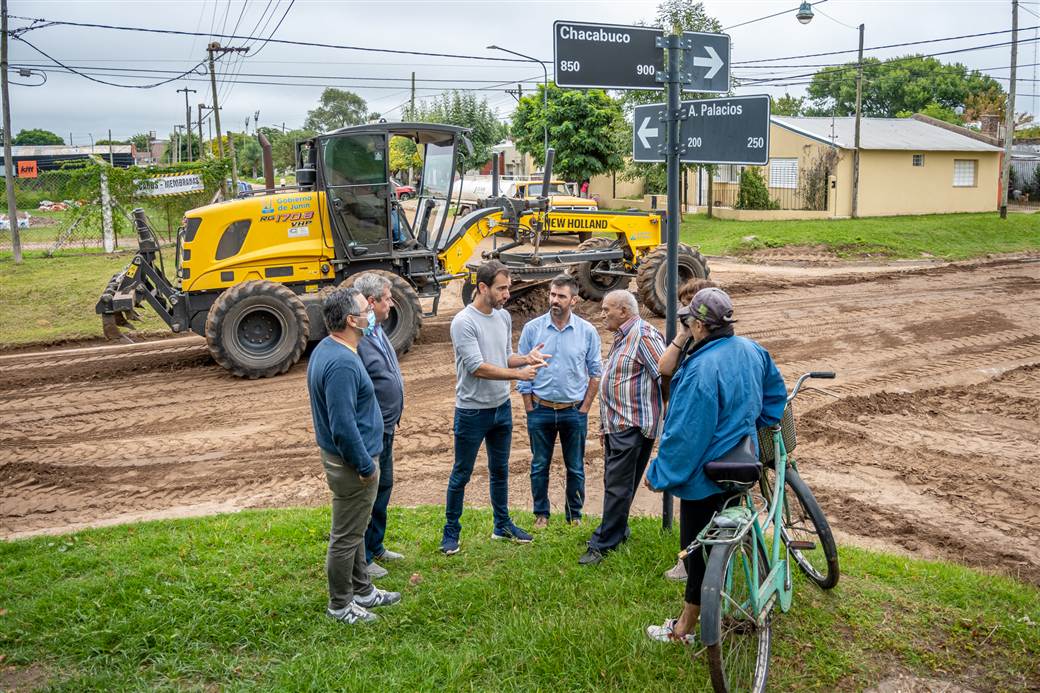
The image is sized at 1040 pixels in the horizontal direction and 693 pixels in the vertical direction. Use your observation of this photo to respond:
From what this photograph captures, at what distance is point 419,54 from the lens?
29.5 m

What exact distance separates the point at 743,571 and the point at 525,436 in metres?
5.14

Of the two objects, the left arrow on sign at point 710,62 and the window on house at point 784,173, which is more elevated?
the window on house at point 784,173

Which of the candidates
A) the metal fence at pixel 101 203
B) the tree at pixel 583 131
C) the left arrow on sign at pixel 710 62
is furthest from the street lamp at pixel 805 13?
the left arrow on sign at pixel 710 62

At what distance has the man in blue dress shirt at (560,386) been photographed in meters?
6.39

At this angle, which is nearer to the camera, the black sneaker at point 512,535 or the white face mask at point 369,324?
the white face mask at point 369,324

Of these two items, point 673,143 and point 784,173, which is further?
point 784,173

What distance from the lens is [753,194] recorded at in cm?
3469

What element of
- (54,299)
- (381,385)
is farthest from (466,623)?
(54,299)

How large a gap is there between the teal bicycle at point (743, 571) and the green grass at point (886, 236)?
21.0 m

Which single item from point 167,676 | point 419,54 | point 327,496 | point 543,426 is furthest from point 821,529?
point 419,54

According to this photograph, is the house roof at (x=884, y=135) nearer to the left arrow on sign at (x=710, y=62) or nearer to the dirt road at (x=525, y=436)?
the dirt road at (x=525, y=436)

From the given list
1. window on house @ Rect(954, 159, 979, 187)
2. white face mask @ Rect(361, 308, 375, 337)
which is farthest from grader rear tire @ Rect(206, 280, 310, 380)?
window on house @ Rect(954, 159, 979, 187)

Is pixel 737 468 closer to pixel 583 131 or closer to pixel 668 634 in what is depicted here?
pixel 668 634

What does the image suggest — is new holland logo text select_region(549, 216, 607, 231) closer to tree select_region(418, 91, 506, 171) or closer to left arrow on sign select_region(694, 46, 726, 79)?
left arrow on sign select_region(694, 46, 726, 79)
